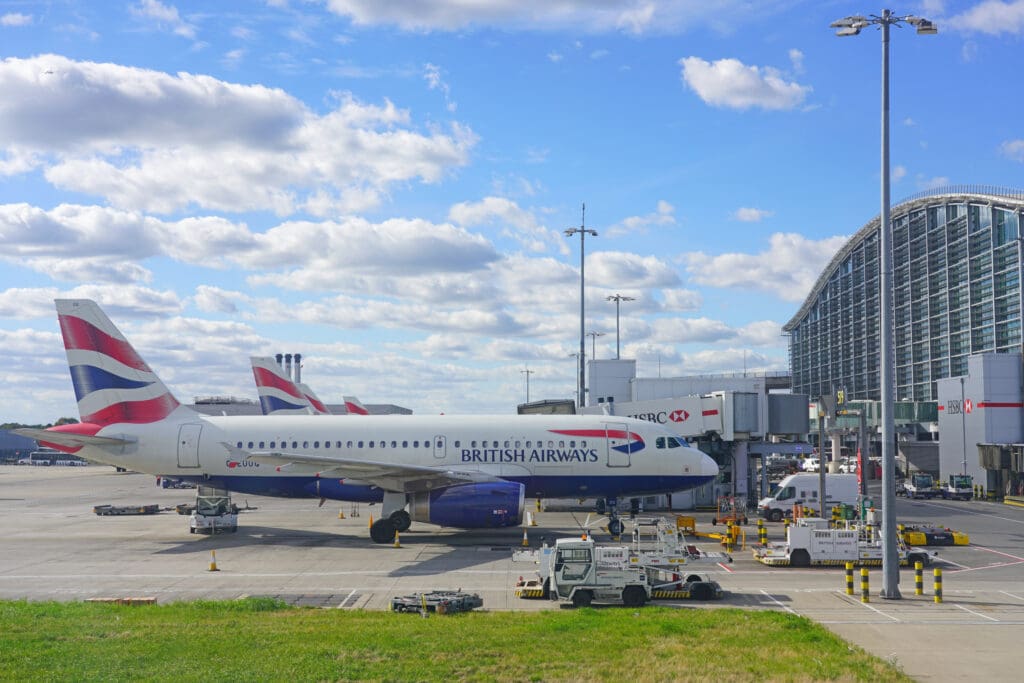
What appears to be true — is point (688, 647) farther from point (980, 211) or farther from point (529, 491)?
point (980, 211)

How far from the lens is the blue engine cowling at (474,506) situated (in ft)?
113

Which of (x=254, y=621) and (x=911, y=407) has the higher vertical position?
(x=911, y=407)

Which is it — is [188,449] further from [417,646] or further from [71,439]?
[417,646]

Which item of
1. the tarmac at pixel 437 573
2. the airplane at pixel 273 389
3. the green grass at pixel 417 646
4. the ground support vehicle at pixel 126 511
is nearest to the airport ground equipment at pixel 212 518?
the tarmac at pixel 437 573

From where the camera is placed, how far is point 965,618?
70.6ft

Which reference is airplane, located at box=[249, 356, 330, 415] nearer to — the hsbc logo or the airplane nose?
the hsbc logo

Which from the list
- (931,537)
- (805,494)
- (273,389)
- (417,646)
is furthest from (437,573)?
(273,389)

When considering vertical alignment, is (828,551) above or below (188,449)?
below

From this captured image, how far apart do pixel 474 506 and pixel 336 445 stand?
8.74 m

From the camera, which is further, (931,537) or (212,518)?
(212,518)

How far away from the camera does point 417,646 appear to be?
57.2 ft

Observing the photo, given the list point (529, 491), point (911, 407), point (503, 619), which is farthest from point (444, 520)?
point (911, 407)

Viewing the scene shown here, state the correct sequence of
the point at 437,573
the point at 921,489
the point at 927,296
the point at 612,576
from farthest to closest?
the point at 927,296
the point at 921,489
the point at 437,573
the point at 612,576

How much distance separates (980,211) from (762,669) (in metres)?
98.4
